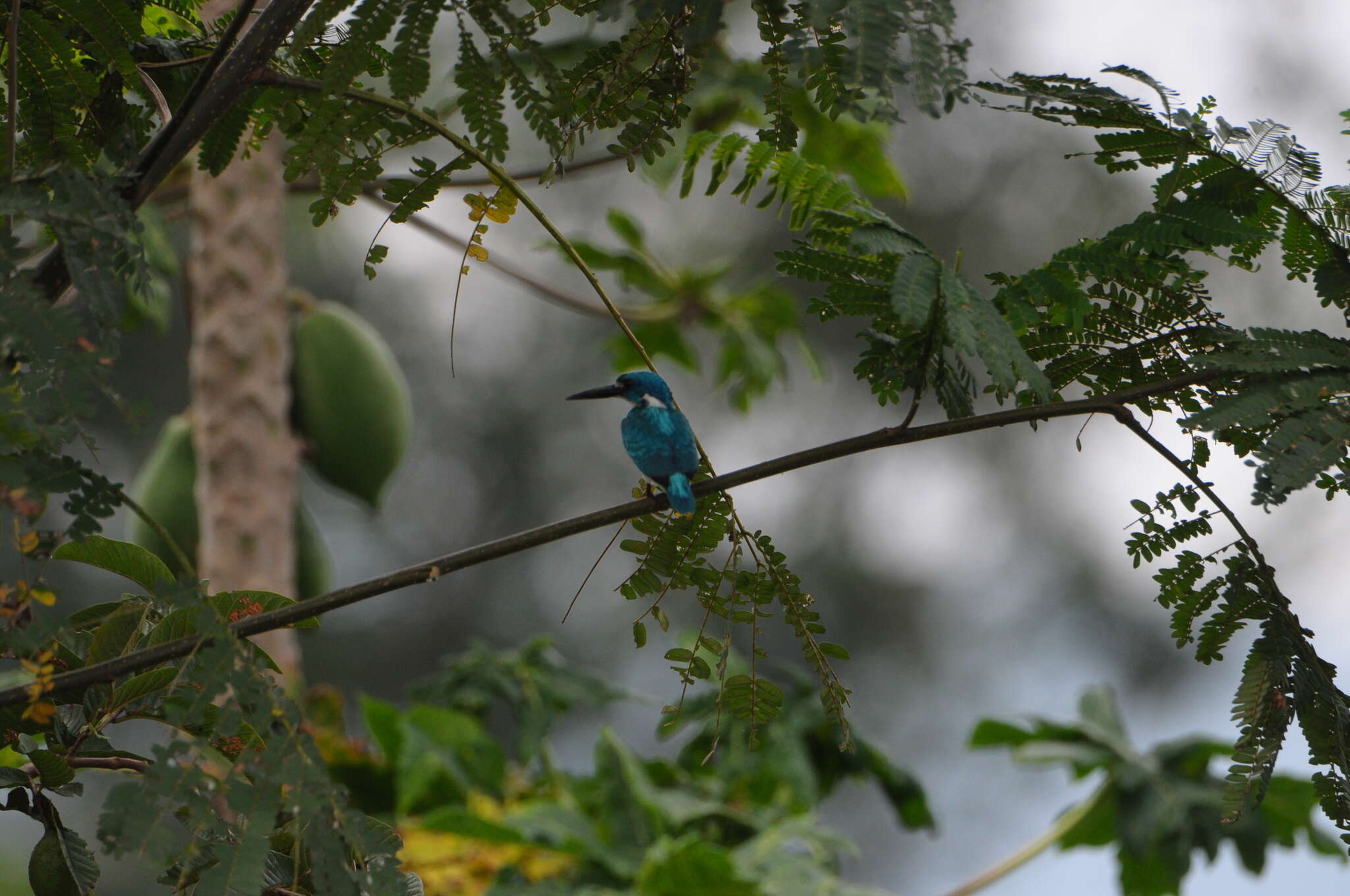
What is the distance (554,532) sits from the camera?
35.8 inches

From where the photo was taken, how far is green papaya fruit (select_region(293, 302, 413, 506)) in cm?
256

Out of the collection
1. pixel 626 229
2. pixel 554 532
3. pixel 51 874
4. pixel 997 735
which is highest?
pixel 626 229

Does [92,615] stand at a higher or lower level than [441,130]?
lower

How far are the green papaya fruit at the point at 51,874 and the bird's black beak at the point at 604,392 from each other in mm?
702

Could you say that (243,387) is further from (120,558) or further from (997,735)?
(997,735)

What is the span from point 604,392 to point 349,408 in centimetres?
134

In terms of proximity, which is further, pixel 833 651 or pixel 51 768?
pixel 833 651

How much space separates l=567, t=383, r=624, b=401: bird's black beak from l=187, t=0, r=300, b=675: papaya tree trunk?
3.50 ft

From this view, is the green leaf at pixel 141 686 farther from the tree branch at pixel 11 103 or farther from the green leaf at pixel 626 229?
the green leaf at pixel 626 229

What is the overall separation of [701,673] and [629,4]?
0.62m

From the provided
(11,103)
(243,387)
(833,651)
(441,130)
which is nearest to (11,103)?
(11,103)

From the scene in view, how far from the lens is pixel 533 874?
2.19 m

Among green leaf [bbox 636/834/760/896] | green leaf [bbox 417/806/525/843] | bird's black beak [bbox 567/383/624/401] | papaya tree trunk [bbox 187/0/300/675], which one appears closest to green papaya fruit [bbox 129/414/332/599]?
papaya tree trunk [bbox 187/0/300/675]

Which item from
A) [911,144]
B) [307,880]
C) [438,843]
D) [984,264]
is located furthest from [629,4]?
[911,144]
